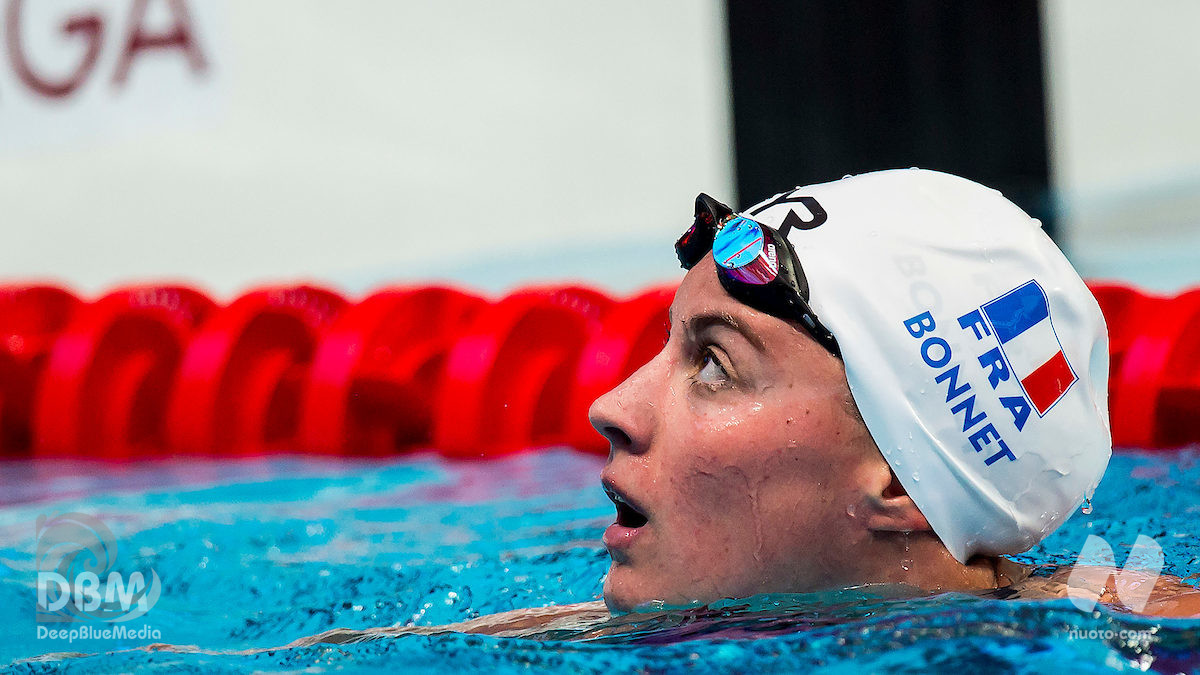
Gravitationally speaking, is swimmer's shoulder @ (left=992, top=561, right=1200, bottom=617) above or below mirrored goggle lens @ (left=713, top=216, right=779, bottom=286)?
below

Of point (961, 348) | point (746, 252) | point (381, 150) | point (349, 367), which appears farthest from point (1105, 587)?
point (381, 150)

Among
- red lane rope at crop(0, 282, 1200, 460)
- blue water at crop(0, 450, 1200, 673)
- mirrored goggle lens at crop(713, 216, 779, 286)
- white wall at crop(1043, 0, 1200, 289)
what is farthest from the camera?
white wall at crop(1043, 0, 1200, 289)

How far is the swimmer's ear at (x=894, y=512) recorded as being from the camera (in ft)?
4.87

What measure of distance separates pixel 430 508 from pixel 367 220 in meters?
3.26

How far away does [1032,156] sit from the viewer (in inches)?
252

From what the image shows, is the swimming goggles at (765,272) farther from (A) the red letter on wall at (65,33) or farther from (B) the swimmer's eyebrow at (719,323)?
(A) the red letter on wall at (65,33)

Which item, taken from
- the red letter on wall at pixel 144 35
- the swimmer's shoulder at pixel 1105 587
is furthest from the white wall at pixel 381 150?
the swimmer's shoulder at pixel 1105 587

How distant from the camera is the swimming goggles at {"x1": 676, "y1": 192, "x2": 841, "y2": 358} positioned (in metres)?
1.46

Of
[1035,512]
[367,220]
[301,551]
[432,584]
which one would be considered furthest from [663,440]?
[367,220]

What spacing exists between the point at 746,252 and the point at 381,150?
479cm

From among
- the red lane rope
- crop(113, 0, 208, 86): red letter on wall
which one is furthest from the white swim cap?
crop(113, 0, 208, 86): red letter on wall

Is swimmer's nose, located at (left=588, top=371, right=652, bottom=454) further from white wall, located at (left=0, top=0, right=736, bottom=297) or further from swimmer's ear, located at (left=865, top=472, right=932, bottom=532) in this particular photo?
white wall, located at (left=0, top=0, right=736, bottom=297)

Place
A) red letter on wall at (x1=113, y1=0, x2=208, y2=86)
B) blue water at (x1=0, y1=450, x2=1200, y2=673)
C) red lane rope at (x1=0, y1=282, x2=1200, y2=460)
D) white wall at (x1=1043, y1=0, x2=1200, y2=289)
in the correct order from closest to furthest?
blue water at (x1=0, y1=450, x2=1200, y2=673)
red lane rope at (x1=0, y1=282, x2=1200, y2=460)
red letter on wall at (x1=113, y1=0, x2=208, y2=86)
white wall at (x1=1043, y1=0, x2=1200, y2=289)

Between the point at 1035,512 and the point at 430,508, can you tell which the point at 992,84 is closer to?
the point at 430,508
